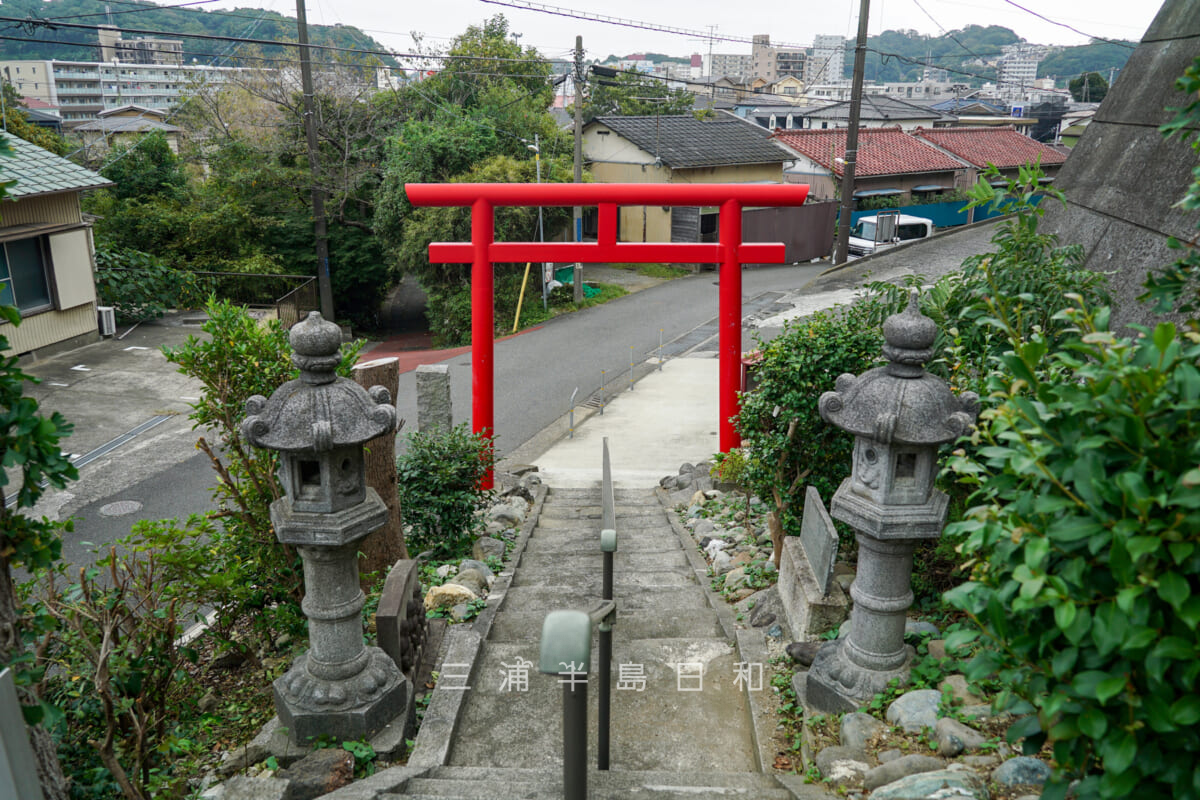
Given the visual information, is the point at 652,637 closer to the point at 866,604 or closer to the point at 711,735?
the point at 711,735

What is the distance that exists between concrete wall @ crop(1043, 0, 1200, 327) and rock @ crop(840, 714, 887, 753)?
465cm

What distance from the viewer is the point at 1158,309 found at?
9.12 ft

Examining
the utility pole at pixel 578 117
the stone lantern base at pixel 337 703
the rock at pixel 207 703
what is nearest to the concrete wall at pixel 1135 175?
the stone lantern base at pixel 337 703

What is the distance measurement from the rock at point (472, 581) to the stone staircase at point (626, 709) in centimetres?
16

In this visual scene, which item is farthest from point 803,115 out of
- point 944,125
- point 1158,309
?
point 1158,309

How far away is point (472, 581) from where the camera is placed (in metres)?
7.28

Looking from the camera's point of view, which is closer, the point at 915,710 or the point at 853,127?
the point at 915,710

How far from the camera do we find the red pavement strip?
2158cm

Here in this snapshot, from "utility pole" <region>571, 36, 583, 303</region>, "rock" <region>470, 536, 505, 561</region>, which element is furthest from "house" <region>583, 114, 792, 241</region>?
"rock" <region>470, 536, 505, 561</region>

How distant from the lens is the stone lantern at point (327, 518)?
460cm

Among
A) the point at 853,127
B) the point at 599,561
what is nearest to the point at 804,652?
the point at 599,561

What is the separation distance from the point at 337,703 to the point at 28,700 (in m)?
1.54

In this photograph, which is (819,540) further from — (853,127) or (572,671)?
(853,127)

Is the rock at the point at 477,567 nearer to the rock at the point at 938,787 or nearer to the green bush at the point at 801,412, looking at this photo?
the green bush at the point at 801,412
